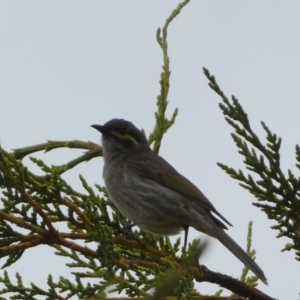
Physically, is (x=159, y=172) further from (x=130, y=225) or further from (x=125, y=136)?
(x=130, y=225)

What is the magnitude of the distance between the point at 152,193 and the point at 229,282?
2.48 m

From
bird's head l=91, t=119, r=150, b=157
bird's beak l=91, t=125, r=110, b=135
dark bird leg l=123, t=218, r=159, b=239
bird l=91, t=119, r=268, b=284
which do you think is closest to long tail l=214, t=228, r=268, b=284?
bird l=91, t=119, r=268, b=284

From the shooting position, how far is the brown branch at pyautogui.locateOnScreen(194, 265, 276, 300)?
356 centimetres

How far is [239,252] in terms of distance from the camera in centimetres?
491

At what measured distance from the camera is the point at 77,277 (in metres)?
3.88

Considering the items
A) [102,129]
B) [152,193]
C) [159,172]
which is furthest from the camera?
[102,129]

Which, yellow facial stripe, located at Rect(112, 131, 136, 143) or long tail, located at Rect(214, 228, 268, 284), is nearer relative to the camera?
long tail, located at Rect(214, 228, 268, 284)

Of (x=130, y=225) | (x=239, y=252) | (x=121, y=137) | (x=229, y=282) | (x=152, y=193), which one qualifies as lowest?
(x=229, y=282)

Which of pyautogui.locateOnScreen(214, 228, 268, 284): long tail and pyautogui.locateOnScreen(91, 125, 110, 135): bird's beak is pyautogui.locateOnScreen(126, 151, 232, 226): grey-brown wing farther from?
pyautogui.locateOnScreen(214, 228, 268, 284): long tail

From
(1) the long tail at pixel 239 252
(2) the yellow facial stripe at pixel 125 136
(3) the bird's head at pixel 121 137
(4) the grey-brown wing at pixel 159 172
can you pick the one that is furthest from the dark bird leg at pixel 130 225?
(2) the yellow facial stripe at pixel 125 136

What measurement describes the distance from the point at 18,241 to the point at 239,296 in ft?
4.62

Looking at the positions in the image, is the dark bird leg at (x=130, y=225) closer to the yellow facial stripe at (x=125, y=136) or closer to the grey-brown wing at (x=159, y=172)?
the grey-brown wing at (x=159, y=172)

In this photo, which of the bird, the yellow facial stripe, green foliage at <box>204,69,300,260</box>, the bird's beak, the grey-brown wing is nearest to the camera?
green foliage at <box>204,69,300,260</box>

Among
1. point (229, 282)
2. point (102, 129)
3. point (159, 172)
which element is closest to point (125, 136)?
point (102, 129)
